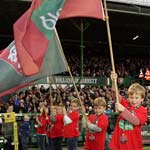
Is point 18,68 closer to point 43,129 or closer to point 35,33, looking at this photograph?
point 35,33

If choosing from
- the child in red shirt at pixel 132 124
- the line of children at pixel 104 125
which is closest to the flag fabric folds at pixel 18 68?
the line of children at pixel 104 125

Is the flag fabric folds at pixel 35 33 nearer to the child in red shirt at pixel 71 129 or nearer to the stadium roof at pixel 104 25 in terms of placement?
the child in red shirt at pixel 71 129

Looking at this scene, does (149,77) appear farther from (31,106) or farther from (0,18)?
(31,106)

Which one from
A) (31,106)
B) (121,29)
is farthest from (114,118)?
(121,29)

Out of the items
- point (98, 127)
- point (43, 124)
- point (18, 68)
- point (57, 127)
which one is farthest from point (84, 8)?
point (43, 124)

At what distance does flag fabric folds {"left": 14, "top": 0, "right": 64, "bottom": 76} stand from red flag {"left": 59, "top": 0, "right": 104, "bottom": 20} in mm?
333

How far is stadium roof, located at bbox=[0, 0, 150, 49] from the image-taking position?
81.1 ft

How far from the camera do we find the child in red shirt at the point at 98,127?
9.16 metres

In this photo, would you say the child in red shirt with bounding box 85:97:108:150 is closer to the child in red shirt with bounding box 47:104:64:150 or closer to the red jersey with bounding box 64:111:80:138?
the red jersey with bounding box 64:111:80:138

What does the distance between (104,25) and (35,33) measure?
23.4 m

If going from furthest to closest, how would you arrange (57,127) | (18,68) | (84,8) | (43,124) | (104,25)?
(104,25)
(43,124)
(57,127)
(84,8)
(18,68)

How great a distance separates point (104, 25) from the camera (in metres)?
30.7

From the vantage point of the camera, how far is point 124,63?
119ft

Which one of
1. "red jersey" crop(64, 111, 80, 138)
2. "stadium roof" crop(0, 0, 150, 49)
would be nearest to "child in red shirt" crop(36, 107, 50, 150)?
"red jersey" crop(64, 111, 80, 138)
